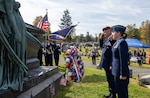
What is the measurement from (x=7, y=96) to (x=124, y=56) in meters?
2.39

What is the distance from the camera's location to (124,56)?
17.5 feet

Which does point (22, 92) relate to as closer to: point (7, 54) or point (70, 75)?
point (7, 54)

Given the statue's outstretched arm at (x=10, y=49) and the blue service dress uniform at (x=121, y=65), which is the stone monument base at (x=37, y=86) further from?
→ the blue service dress uniform at (x=121, y=65)

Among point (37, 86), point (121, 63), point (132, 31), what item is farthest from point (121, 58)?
point (132, 31)

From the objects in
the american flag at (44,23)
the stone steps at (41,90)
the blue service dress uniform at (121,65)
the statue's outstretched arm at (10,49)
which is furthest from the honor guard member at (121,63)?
the american flag at (44,23)

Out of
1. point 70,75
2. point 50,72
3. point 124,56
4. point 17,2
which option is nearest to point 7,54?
point 17,2

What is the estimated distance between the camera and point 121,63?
5.32 metres

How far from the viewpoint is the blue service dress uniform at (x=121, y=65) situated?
210 inches

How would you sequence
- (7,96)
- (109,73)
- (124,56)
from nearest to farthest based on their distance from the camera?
1. (7,96)
2. (124,56)
3. (109,73)

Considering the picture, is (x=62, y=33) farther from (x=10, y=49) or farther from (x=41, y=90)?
(x=10, y=49)

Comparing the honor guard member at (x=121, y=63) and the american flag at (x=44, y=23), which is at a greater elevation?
the american flag at (x=44, y=23)

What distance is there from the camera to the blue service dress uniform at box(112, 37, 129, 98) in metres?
5.33

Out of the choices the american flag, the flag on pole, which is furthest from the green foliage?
the flag on pole

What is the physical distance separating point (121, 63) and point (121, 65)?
1.6 inches
